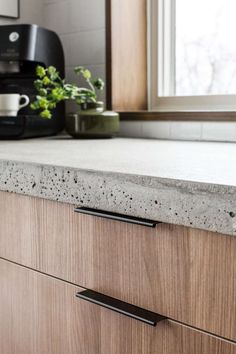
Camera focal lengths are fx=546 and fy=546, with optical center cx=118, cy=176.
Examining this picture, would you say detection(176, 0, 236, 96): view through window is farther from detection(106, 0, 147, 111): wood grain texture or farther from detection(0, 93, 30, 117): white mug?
detection(0, 93, 30, 117): white mug

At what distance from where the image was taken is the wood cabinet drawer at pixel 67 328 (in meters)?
0.74

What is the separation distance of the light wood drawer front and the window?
0.86 metres

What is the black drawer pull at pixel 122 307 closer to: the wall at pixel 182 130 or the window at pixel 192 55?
the wall at pixel 182 130

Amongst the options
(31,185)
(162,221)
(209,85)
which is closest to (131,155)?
(31,185)

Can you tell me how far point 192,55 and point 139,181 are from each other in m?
1.10

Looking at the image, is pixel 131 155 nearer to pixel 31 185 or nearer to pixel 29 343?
pixel 31 185

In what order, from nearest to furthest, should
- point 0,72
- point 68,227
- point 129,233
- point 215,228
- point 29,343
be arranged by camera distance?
point 215,228
point 129,233
point 68,227
point 29,343
point 0,72

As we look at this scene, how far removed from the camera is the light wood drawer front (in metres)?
0.68

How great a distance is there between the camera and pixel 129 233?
791mm

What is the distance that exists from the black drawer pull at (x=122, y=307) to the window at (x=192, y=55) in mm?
925

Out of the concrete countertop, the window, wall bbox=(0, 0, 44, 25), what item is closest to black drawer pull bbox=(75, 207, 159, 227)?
the concrete countertop

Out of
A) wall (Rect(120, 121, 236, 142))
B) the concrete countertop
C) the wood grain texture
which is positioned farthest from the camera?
the wood grain texture

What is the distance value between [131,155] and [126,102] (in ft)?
2.41

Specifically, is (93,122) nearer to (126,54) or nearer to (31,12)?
(126,54)
